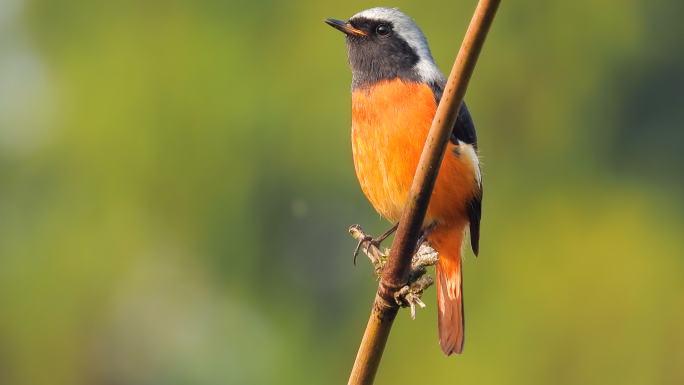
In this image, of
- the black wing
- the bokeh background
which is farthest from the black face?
the bokeh background

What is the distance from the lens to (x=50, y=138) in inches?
478

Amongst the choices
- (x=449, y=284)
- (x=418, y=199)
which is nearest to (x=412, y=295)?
(x=418, y=199)

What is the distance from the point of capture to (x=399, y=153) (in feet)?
12.7

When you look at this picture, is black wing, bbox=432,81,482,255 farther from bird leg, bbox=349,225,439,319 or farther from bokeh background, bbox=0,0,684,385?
bokeh background, bbox=0,0,684,385

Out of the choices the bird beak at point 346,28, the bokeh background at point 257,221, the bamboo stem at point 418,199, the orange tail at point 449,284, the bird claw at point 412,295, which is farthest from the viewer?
the bokeh background at point 257,221

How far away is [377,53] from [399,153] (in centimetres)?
58

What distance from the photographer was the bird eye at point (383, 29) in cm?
439

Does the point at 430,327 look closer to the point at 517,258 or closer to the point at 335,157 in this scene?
the point at 517,258

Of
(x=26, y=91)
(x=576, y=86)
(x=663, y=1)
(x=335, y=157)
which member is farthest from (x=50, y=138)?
(x=663, y=1)

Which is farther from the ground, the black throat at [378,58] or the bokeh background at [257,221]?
the black throat at [378,58]

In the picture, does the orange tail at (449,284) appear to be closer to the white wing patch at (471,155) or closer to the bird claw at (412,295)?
the white wing patch at (471,155)

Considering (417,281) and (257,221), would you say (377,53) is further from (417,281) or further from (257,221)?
(257,221)

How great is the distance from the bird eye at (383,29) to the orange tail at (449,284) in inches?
33.5

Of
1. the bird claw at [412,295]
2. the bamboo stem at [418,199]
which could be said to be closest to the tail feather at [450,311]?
the bird claw at [412,295]
